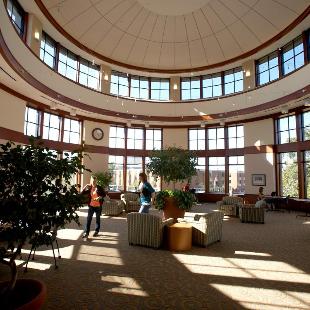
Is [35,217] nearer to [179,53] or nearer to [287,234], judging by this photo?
[287,234]

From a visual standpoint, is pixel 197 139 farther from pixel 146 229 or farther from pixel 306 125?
pixel 146 229

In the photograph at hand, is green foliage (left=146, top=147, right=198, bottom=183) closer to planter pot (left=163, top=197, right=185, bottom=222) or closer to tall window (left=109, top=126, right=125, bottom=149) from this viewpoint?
planter pot (left=163, top=197, right=185, bottom=222)

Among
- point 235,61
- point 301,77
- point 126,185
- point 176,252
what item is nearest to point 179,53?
point 235,61

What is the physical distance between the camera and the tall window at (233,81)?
15758 millimetres

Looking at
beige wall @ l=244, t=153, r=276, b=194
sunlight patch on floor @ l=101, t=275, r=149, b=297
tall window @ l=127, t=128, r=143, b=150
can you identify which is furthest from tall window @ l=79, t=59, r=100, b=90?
sunlight patch on floor @ l=101, t=275, r=149, b=297

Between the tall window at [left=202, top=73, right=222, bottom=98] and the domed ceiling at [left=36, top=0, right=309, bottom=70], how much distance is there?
0.81 metres

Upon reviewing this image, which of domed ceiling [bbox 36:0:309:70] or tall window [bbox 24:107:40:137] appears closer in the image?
domed ceiling [bbox 36:0:309:70]

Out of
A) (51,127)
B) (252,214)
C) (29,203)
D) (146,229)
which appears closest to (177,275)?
(146,229)

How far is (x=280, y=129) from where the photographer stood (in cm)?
1423

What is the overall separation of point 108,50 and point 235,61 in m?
6.92

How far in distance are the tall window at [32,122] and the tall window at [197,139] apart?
28.6 ft

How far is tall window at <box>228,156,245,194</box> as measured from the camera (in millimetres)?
15836

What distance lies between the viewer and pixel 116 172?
16.7 metres

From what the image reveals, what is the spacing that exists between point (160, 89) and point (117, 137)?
3986 millimetres
